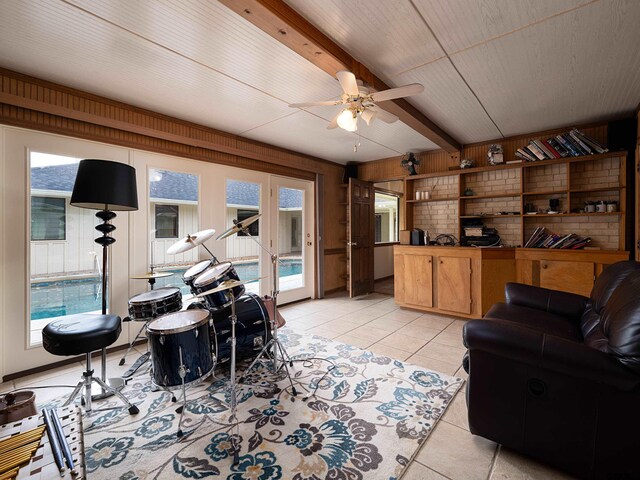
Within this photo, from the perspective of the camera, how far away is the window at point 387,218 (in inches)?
305

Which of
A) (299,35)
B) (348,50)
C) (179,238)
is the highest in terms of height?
(348,50)

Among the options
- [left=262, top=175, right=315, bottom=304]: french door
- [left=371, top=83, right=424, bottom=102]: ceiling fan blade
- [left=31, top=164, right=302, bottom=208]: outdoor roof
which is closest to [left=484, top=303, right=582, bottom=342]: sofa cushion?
[left=371, top=83, right=424, bottom=102]: ceiling fan blade

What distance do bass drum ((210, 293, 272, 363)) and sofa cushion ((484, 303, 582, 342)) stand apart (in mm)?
1833

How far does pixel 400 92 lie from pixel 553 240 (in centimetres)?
313

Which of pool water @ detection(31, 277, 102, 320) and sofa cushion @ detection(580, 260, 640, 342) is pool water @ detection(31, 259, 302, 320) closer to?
pool water @ detection(31, 277, 102, 320)

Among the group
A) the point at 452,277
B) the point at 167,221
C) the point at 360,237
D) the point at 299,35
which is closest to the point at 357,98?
the point at 299,35

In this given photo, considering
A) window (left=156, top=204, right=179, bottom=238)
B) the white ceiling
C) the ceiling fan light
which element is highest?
the white ceiling

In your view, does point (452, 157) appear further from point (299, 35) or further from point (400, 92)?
point (299, 35)

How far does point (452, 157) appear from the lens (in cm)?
454

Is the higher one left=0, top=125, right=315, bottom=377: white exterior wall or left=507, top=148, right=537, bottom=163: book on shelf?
left=507, top=148, right=537, bottom=163: book on shelf

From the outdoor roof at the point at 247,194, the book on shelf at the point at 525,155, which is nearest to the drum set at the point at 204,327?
the outdoor roof at the point at 247,194

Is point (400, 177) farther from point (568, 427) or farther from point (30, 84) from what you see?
point (30, 84)

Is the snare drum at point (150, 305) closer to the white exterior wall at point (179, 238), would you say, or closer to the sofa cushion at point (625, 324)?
the white exterior wall at point (179, 238)

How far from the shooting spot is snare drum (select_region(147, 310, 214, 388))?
1.74 m
